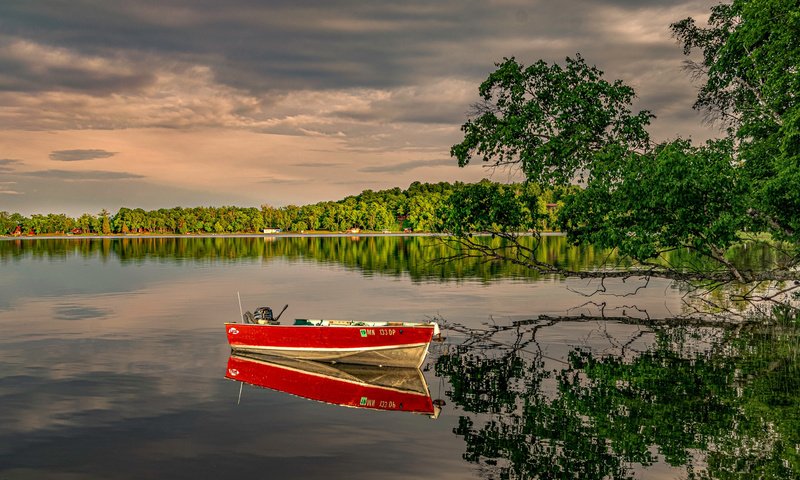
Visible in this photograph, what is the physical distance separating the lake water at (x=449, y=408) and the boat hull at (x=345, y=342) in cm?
157

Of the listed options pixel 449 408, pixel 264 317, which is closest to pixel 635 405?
pixel 449 408

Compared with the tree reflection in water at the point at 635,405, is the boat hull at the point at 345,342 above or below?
above

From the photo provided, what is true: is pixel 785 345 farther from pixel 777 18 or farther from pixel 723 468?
pixel 723 468

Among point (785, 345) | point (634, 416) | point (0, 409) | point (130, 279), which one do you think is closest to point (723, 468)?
point (634, 416)

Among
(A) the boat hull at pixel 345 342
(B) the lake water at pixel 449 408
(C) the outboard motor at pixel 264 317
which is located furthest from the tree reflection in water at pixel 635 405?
(C) the outboard motor at pixel 264 317

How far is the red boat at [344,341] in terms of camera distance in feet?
88.8

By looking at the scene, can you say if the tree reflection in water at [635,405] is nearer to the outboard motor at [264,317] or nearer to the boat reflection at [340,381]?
the boat reflection at [340,381]

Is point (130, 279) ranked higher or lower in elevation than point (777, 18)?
lower

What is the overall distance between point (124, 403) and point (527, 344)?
18.3 metres

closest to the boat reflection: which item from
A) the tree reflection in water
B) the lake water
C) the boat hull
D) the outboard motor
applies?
the boat hull

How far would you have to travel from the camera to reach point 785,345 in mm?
29344

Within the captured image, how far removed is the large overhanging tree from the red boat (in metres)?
Answer: 7.21

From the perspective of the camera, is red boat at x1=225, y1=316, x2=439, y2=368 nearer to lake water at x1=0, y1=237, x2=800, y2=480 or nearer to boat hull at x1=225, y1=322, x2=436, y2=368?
boat hull at x1=225, y1=322, x2=436, y2=368

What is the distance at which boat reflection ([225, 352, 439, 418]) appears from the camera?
2325 cm
